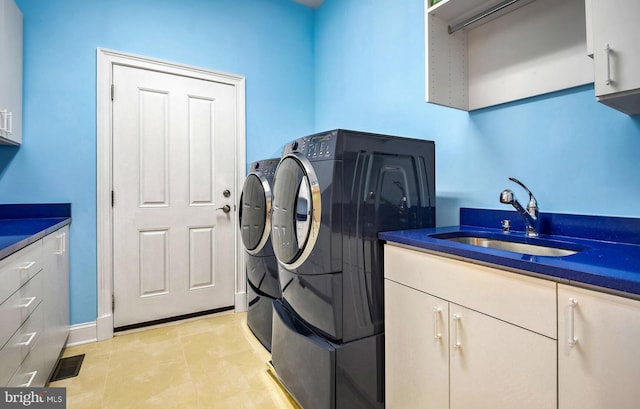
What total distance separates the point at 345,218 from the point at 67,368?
2074 mm

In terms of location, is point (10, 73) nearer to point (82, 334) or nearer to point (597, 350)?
point (82, 334)

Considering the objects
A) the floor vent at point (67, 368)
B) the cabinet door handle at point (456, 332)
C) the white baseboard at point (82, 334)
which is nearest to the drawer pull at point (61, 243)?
the white baseboard at point (82, 334)

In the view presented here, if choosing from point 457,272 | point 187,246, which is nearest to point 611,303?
point 457,272

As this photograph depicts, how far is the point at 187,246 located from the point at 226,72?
1653 mm

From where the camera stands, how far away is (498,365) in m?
0.96

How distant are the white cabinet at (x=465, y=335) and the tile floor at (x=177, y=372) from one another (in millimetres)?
745

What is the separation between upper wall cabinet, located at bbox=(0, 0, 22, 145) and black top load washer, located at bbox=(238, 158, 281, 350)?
1511 millimetres

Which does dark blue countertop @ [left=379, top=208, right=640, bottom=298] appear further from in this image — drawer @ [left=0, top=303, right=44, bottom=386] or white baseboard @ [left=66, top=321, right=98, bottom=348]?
white baseboard @ [left=66, top=321, right=98, bottom=348]

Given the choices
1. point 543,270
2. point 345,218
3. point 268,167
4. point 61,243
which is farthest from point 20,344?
point 543,270

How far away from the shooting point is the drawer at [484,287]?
85cm

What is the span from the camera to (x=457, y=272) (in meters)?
1.08

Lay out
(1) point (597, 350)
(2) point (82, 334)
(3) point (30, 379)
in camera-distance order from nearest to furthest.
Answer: (1) point (597, 350) < (3) point (30, 379) < (2) point (82, 334)

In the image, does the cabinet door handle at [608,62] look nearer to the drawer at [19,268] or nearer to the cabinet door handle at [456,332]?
the cabinet door handle at [456,332]

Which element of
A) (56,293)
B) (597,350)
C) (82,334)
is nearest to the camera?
(597,350)
